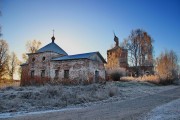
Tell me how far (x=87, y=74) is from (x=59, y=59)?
4.99 m

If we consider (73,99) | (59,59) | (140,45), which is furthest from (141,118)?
(140,45)

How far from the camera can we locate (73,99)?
11688 mm

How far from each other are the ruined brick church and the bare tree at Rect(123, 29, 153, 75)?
12370 millimetres

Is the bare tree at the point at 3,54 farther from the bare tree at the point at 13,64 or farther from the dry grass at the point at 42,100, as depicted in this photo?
the dry grass at the point at 42,100

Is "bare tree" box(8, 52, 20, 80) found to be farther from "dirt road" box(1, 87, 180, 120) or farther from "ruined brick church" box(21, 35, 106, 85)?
"dirt road" box(1, 87, 180, 120)

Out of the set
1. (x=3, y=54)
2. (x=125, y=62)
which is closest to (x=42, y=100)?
(x=3, y=54)

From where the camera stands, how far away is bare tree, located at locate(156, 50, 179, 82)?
29439 millimetres

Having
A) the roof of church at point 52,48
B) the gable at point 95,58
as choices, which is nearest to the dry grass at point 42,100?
the gable at point 95,58

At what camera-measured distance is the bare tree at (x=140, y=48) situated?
1554 inches

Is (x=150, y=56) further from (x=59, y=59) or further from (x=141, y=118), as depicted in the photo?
(x=141, y=118)

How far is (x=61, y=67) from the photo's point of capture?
1078 inches

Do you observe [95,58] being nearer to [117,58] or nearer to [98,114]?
[117,58]

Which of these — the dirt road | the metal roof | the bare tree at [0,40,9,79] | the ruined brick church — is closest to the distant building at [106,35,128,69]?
the ruined brick church

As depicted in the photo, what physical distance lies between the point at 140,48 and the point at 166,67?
20.9ft
